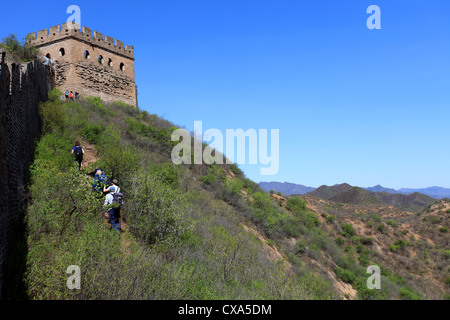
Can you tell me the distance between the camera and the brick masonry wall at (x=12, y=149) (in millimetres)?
5574

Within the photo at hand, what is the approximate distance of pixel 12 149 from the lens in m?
7.02

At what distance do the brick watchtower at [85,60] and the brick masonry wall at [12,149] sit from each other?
12.1 metres


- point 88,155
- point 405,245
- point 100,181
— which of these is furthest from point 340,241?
point 100,181

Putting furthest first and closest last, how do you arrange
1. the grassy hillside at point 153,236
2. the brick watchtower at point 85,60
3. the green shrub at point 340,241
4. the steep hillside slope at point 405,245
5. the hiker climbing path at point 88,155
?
the green shrub at point 340,241 → the brick watchtower at point 85,60 → the steep hillside slope at point 405,245 → the hiker climbing path at point 88,155 → the grassy hillside at point 153,236

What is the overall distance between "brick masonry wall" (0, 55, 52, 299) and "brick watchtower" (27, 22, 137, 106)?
39.8 ft

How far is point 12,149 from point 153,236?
3941 millimetres

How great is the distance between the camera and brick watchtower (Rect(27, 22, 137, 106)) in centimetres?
2061

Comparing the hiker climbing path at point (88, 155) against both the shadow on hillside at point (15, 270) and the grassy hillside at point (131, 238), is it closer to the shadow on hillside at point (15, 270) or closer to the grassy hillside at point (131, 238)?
the grassy hillside at point (131, 238)

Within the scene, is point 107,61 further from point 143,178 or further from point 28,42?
point 143,178

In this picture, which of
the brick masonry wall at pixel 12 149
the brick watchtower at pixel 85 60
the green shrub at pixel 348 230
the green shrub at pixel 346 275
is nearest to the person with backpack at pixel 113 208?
the brick masonry wall at pixel 12 149

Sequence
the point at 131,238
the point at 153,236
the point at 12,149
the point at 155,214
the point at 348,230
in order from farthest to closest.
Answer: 1. the point at 348,230
2. the point at 155,214
3. the point at 153,236
4. the point at 131,238
5. the point at 12,149

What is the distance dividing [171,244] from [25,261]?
3468 mm

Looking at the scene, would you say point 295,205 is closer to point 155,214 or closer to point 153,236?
point 155,214
